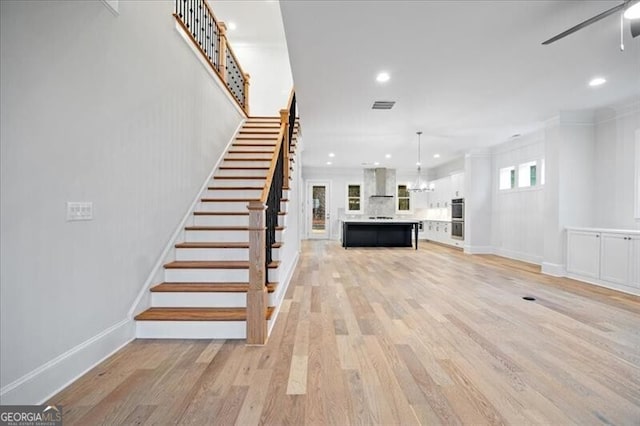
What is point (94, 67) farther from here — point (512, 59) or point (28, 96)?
point (512, 59)

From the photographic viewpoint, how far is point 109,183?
7.75 feet

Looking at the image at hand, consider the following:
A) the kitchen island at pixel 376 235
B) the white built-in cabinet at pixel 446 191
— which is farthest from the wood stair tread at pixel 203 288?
the white built-in cabinet at pixel 446 191

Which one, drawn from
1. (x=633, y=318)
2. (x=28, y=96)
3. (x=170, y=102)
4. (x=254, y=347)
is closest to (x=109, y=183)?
(x=28, y=96)

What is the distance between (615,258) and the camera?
4.43m

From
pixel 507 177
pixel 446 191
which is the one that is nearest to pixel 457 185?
pixel 446 191

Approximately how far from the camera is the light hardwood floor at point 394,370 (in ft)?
5.48

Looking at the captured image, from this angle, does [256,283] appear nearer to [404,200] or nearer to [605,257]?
[605,257]

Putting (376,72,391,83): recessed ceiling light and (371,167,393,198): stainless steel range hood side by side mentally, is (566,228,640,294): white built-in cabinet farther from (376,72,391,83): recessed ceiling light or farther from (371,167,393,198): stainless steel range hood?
(371,167,393,198): stainless steel range hood

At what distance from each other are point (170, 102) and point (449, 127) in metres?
5.19

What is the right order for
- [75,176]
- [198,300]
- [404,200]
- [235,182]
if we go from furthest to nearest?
[404,200], [235,182], [198,300], [75,176]

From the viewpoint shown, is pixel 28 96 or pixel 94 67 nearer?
pixel 28 96

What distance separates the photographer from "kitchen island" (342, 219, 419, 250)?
9.53 meters

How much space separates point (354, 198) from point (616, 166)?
8.01 meters

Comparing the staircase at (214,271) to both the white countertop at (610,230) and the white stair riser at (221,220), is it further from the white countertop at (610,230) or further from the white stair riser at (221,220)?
the white countertop at (610,230)
